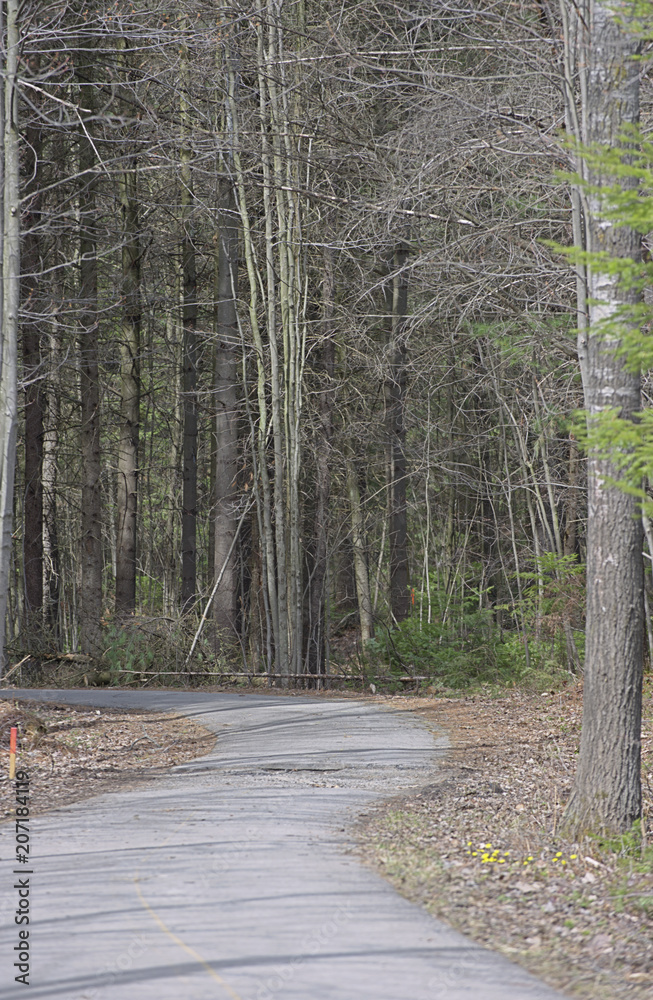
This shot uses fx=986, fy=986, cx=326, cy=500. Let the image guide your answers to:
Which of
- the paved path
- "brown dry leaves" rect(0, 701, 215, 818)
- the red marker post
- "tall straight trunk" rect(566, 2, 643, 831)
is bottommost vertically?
"brown dry leaves" rect(0, 701, 215, 818)

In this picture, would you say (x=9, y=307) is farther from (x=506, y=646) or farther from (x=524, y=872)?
(x=506, y=646)

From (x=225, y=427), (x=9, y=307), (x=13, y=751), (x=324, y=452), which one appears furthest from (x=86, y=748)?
(x=225, y=427)

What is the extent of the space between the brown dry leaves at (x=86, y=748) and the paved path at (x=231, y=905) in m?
0.58

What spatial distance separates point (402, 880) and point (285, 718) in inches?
282

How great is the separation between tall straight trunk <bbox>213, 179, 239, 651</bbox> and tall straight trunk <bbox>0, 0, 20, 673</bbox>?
807 cm

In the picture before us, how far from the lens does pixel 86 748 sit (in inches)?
443

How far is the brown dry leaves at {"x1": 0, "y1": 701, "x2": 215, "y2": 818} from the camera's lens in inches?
372

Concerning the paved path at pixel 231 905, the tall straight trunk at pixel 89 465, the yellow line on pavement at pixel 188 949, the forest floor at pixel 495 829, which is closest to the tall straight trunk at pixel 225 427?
the tall straight trunk at pixel 89 465

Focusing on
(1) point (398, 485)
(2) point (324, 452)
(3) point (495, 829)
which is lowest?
(3) point (495, 829)

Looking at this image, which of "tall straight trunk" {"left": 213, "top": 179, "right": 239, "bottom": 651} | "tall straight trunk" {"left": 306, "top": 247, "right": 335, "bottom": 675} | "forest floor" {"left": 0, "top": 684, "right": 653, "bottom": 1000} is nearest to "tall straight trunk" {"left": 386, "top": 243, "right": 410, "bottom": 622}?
"tall straight trunk" {"left": 306, "top": 247, "right": 335, "bottom": 675}

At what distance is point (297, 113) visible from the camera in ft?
58.4

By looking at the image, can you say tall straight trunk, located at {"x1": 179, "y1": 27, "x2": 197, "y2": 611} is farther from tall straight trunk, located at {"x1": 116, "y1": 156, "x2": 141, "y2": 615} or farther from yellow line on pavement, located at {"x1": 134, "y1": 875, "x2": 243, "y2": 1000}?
yellow line on pavement, located at {"x1": 134, "y1": 875, "x2": 243, "y2": 1000}

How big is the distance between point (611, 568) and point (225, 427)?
13500 millimetres

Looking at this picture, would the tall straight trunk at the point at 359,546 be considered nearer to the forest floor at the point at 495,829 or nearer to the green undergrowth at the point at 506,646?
the green undergrowth at the point at 506,646
